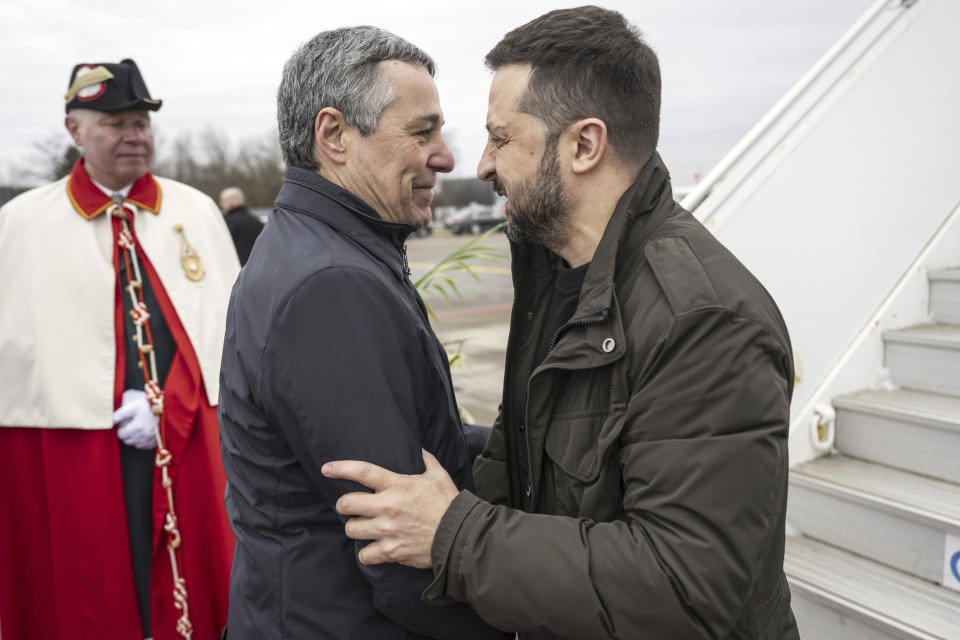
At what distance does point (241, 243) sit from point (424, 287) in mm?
4593

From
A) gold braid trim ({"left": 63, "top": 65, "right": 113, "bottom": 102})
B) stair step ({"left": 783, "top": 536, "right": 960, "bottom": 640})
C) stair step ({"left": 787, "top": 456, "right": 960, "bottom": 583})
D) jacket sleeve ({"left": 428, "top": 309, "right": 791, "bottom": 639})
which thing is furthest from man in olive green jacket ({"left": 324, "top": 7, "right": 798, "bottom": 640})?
gold braid trim ({"left": 63, "top": 65, "right": 113, "bottom": 102})

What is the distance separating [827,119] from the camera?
292 centimetres

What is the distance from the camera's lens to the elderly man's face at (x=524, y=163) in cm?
147

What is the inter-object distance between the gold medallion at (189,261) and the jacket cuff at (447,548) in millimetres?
2090

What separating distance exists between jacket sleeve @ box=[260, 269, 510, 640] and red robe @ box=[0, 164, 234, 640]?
175 centimetres

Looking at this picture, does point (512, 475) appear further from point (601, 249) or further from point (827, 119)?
point (827, 119)

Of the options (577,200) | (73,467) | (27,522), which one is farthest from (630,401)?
(27,522)

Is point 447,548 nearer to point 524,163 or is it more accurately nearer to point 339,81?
point 524,163

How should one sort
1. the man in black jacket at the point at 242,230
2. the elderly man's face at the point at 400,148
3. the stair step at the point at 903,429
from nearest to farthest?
1. the elderly man's face at the point at 400,148
2. the stair step at the point at 903,429
3. the man in black jacket at the point at 242,230

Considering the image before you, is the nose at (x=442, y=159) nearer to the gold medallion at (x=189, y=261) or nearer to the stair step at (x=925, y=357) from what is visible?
the gold medallion at (x=189, y=261)

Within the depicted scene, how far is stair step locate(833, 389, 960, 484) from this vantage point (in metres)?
2.57

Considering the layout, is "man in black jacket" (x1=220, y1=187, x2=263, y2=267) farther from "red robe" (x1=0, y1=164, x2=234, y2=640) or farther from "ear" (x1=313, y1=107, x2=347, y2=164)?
"ear" (x1=313, y1=107, x2=347, y2=164)

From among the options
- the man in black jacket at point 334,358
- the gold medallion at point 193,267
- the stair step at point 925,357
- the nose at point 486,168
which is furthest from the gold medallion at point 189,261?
the stair step at point 925,357

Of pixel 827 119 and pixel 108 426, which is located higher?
pixel 827 119
